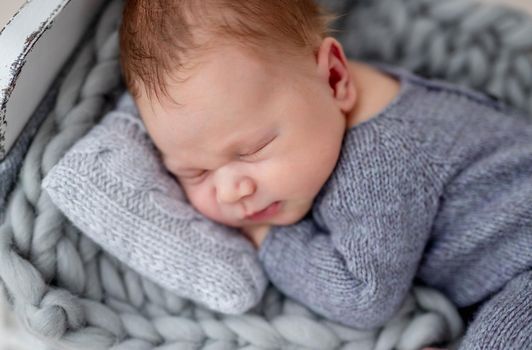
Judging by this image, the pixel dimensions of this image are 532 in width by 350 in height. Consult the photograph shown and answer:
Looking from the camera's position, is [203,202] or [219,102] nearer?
[219,102]

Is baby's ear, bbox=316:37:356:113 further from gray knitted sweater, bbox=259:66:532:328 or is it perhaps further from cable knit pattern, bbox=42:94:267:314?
cable knit pattern, bbox=42:94:267:314

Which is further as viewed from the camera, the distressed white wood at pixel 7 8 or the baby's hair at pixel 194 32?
the distressed white wood at pixel 7 8

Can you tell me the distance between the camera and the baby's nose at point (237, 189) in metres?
0.92

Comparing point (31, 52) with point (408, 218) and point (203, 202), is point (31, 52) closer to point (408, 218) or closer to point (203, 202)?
point (203, 202)

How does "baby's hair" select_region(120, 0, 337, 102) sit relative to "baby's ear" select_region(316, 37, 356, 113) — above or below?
above

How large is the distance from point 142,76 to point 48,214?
0.71 feet

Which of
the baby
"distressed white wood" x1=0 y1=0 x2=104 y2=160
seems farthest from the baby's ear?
"distressed white wood" x1=0 y1=0 x2=104 y2=160

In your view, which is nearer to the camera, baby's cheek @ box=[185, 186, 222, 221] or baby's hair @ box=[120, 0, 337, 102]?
baby's hair @ box=[120, 0, 337, 102]

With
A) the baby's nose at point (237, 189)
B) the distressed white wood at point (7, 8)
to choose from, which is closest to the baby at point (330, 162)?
the baby's nose at point (237, 189)

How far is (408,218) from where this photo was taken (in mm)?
960

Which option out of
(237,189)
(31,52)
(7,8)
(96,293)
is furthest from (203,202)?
(7,8)

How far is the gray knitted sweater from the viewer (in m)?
0.95

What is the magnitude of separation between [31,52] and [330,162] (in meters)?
0.41

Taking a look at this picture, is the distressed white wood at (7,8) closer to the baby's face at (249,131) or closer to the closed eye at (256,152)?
the baby's face at (249,131)
